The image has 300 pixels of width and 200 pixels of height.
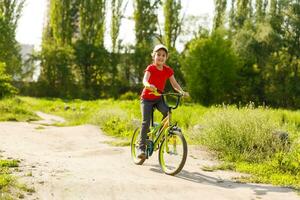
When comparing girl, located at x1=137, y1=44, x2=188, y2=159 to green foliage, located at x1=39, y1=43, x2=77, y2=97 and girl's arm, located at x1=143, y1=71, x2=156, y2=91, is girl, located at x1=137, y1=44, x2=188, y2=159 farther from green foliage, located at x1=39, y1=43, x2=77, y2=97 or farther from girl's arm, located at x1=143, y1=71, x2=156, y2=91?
green foliage, located at x1=39, y1=43, x2=77, y2=97

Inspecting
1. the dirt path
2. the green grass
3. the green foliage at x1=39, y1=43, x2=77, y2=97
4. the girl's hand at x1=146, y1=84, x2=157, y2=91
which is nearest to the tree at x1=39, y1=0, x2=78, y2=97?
the green foliage at x1=39, y1=43, x2=77, y2=97

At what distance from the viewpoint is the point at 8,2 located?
120ft

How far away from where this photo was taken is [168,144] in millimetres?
7898

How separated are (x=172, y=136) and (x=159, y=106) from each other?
0.62 metres

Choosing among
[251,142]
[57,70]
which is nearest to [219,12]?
[57,70]

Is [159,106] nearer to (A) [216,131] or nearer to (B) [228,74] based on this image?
(A) [216,131]

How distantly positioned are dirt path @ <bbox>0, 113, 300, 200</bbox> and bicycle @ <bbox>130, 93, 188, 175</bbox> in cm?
19

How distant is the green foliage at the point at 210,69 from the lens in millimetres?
34906

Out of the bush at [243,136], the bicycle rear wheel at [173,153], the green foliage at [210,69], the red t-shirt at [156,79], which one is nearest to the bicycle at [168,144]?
the bicycle rear wheel at [173,153]

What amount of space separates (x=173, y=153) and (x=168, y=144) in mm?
208

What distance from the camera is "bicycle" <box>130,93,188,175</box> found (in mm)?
7492

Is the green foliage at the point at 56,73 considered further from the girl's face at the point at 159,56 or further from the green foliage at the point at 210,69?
the girl's face at the point at 159,56

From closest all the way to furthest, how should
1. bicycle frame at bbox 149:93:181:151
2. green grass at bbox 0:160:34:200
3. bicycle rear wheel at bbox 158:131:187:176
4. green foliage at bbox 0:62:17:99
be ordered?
1. green grass at bbox 0:160:34:200
2. bicycle rear wheel at bbox 158:131:187:176
3. bicycle frame at bbox 149:93:181:151
4. green foliage at bbox 0:62:17:99

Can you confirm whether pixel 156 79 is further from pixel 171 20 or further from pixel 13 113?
pixel 171 20
